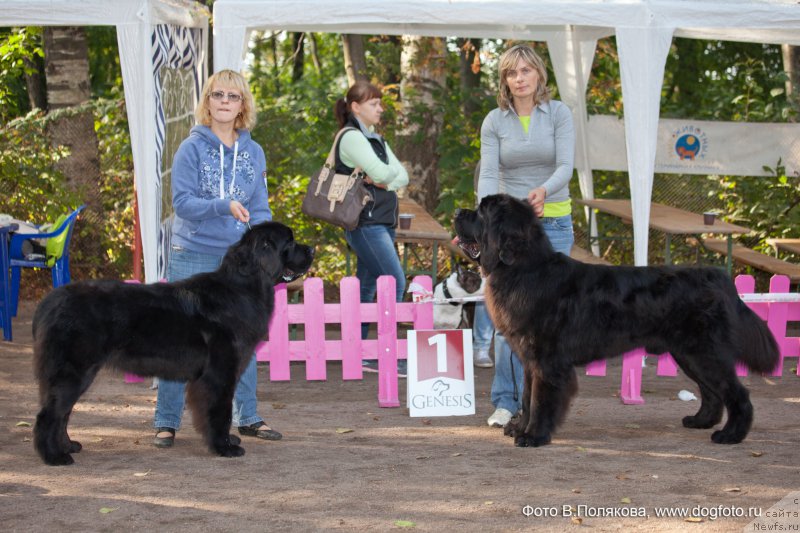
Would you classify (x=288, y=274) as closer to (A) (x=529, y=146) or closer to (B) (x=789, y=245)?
(A) (x=529, y=146)

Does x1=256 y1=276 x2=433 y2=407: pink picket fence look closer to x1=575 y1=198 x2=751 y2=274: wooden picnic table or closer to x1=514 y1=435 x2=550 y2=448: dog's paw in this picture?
x1=514 y1=435 x2=550 y2=448: dog's paw

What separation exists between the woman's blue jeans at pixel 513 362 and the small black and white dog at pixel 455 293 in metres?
1.69

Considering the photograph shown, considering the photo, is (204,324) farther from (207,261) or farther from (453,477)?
(453,477)

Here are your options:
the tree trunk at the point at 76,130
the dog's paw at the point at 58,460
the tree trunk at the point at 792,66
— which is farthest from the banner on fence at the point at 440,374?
the tree trunk at the point at 792,66

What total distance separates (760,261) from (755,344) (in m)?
4.21

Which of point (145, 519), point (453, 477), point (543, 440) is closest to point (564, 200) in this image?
point (543, 440)

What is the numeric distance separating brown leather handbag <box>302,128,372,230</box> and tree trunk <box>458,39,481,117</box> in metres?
4.59

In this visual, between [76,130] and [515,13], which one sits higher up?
[515,13]

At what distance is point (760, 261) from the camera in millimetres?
9203

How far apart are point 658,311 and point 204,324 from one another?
2.34 meters

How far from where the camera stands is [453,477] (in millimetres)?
4730

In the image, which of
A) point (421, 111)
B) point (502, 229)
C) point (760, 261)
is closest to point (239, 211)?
point (502, 229)

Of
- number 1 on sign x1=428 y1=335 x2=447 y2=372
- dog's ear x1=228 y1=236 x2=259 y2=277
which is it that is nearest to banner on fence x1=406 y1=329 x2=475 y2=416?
number 1 on sign x1=428 y1=335 x2=447 y2=372

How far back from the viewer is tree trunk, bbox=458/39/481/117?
37.3 ft
